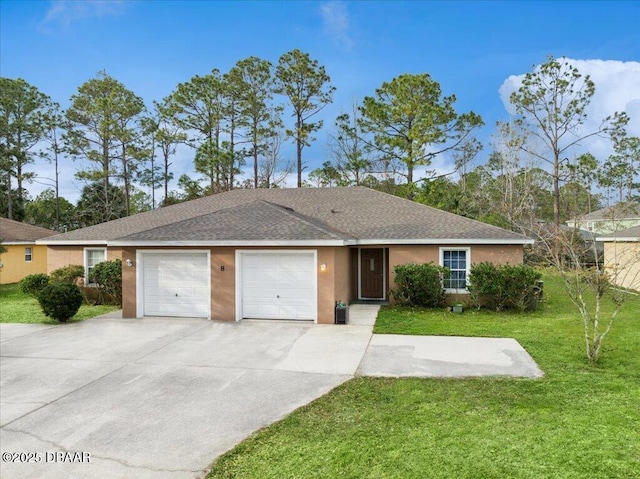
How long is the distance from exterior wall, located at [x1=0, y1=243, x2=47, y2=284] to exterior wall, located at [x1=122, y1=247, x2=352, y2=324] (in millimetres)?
14382

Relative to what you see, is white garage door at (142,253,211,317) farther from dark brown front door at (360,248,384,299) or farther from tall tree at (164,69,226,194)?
tall tree at (164,69,226,194)

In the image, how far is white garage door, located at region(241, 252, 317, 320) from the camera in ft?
39.1

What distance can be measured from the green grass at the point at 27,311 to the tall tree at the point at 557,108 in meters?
26.0

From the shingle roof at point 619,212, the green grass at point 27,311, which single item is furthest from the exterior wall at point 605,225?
the green grass at point 27,311

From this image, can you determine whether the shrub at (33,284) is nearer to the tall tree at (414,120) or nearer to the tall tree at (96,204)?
the tall tree at (96,204)

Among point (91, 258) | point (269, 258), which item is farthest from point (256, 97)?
point (269, 258)

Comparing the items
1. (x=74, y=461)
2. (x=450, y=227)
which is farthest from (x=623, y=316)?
(x=74, y=461)

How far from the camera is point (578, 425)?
4.90 meters

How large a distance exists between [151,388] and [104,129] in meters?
30.2

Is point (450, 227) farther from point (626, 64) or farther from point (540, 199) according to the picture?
point (540, 199)

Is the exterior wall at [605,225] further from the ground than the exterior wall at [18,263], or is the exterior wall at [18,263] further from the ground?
the exterior wall at [605,225]

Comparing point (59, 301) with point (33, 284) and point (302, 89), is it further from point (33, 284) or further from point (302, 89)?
point (302, 89)

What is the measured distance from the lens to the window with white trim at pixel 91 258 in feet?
53.8

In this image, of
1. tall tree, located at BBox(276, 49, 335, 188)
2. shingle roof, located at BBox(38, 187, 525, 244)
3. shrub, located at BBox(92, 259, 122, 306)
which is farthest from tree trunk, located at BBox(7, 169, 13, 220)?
shrub, located at BBox(92, 259, 122, 306)
